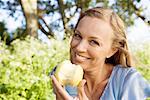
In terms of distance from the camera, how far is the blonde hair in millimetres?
2391

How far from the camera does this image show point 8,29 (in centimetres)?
1306

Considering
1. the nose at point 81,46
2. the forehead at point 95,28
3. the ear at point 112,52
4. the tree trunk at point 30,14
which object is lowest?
the ear at point 112,52

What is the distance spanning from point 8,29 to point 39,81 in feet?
28.9

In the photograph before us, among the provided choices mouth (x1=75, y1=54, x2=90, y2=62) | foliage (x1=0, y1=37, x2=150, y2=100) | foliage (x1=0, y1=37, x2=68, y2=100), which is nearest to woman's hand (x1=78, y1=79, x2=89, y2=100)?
mouth (x1=75, y1=54, x2=90, y2=62)

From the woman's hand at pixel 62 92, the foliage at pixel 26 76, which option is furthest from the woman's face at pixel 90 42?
the foliage at pixel 26 76

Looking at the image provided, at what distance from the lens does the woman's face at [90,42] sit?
225cm

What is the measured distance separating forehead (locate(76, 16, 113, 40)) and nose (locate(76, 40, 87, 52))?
0.15 ft

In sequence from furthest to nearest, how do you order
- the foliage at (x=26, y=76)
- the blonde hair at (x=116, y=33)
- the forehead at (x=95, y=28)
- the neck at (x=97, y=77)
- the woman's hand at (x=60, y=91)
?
the foliage at (x=26, y=76)
the neck at (x=97, y=77)
the blonde hair at (x=116, y=33)
the forehead at (x=95, y=28)
the woman's hand at (x=60, y=91)

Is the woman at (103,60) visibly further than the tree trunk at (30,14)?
No

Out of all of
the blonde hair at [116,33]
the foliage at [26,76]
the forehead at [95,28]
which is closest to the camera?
the forehead at [95,28]

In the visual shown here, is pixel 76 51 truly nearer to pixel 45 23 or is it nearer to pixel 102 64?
pixel 102 64

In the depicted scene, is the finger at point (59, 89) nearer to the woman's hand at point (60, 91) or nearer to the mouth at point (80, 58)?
the woman's hand at point (60, 91)

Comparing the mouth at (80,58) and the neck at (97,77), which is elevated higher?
the mouth at (80,58)

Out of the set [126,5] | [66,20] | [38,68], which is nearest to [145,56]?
[38,68]
